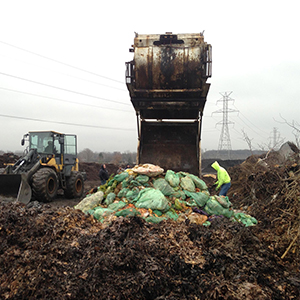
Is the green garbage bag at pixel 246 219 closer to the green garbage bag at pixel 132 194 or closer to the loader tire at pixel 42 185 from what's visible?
the green garbage bag at pixel 132 194

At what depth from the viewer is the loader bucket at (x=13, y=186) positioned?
6156 mm

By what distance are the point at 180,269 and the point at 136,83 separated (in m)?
3.88

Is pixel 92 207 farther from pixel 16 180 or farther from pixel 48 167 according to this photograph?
pixel 48 167

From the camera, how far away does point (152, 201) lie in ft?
14.1

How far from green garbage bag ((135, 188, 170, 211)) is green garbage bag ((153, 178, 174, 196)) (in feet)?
0.93

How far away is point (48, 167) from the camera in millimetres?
7918

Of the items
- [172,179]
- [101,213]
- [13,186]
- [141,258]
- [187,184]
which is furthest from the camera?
[13,186]

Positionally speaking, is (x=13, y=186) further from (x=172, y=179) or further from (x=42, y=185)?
(x=172, y=179)

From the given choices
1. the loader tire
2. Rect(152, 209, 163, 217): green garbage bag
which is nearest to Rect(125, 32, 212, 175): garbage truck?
Rect(152, 209, 163, 217): green garbage bag

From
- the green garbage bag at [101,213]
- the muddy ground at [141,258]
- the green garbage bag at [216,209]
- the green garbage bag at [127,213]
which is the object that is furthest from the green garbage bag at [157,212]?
the green garbage bag at [216,209]

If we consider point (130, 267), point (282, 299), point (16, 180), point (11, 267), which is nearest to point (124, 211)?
point (130, 267)

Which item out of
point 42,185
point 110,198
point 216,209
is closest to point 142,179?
point 110,198

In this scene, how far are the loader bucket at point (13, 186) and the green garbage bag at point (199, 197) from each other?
4.07 m

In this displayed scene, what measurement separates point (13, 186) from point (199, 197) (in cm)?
458
